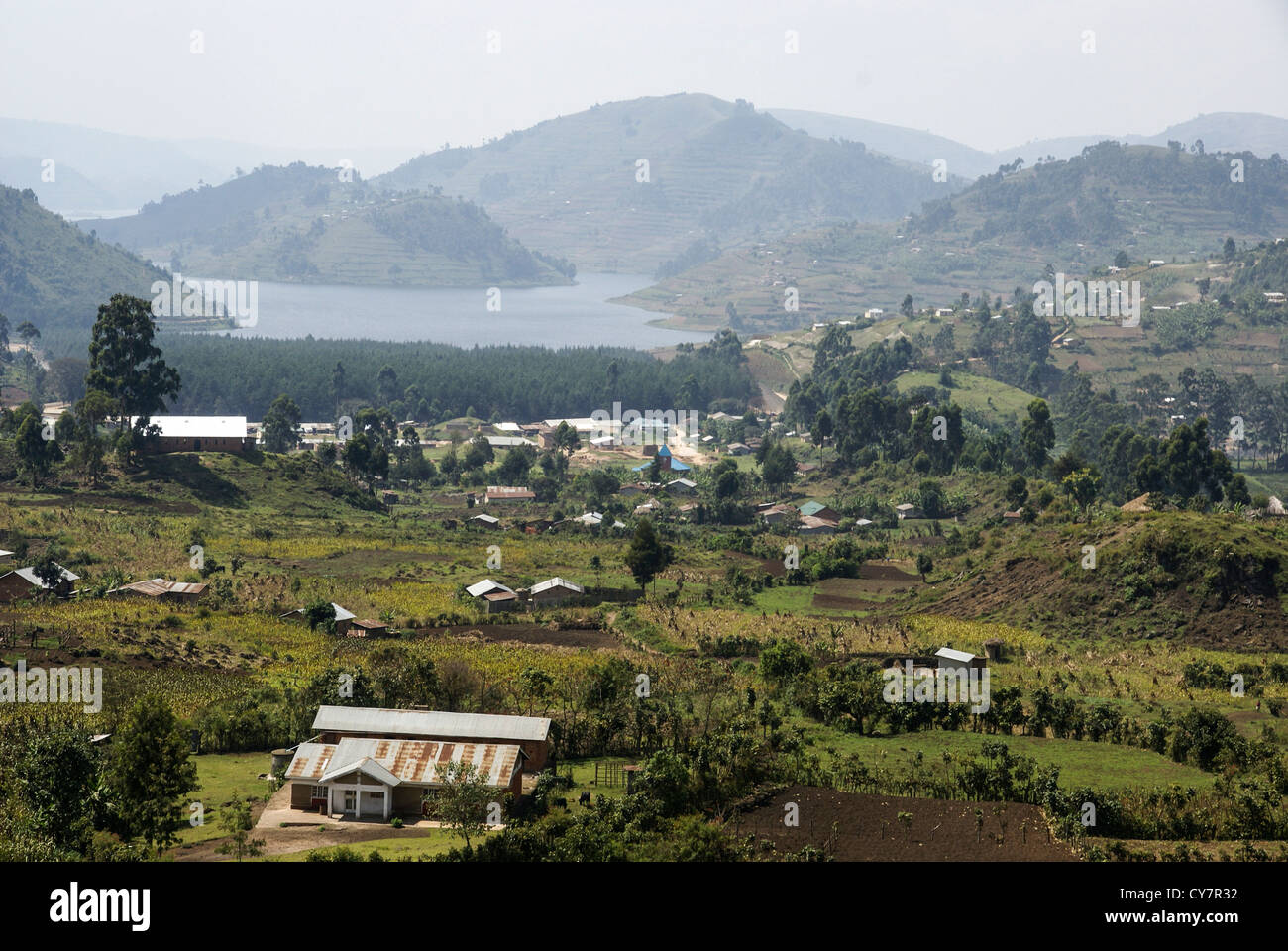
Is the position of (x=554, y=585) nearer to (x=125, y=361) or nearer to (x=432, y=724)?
(x=432, y=724)

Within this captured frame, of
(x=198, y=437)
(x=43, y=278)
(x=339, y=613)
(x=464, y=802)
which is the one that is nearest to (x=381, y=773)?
(x=464, y=802)

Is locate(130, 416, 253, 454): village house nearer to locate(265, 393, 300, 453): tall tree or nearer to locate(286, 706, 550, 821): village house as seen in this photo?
locate(265, 393, 300, 453): tall tree

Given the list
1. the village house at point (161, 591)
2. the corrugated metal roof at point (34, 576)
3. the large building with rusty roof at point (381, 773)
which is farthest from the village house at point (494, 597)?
the large building with rusty roof at point (381, 773)

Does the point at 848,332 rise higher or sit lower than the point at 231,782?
higher

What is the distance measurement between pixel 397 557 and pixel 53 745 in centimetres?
3589

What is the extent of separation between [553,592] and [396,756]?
85.0ft

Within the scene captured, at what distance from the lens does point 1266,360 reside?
131 metres

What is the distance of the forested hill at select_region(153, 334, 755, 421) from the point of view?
119 meters

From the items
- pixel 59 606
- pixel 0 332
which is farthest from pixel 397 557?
pixel 0 332

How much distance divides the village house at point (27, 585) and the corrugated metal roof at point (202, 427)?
93.6 ft

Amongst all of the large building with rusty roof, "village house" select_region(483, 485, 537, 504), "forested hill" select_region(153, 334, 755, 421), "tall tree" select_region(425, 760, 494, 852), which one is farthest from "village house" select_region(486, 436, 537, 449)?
"tall tree" select_region(425, 760, 494, 852)

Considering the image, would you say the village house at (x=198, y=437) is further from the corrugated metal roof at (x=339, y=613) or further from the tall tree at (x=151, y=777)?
the tall tree at (x=151, y=777)
